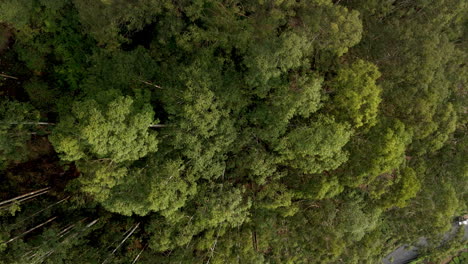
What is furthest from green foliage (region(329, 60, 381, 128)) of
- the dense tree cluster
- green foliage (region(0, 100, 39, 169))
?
green foliage (region(0, 100, 39, 169))

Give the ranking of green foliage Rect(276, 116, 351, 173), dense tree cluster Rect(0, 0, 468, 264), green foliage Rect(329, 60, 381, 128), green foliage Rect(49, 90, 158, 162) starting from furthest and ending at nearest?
green foliage Rect(329, 60, 381, 128) → dense tree cluster Rect(0, 0, 468, 264) → green foliage Rect(276, 116, 351, 173) → green foliage Rect(49, 90, 158, 162)

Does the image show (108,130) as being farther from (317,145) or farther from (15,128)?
(317,145)

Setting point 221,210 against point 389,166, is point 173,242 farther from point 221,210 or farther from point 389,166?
point 389,166

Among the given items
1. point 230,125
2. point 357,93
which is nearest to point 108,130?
point 230,125

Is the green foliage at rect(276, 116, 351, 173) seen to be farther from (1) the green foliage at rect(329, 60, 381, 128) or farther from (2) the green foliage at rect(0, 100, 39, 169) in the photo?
(2) the green foliage at rect(0, 100, 39, 169)

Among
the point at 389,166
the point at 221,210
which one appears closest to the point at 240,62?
the point at 221,210

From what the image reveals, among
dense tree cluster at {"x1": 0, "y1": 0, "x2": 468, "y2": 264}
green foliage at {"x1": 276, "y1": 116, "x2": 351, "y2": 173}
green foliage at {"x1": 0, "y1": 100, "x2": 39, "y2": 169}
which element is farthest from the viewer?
green foliage at {"x1": 0, "y1": 100, "x2": 39, "y2": 169}

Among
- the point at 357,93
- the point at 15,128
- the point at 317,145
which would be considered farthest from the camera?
the point at 15,128

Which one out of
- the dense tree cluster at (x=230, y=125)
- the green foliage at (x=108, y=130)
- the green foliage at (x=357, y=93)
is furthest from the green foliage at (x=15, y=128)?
the green foliage at (x=357, y=93)
